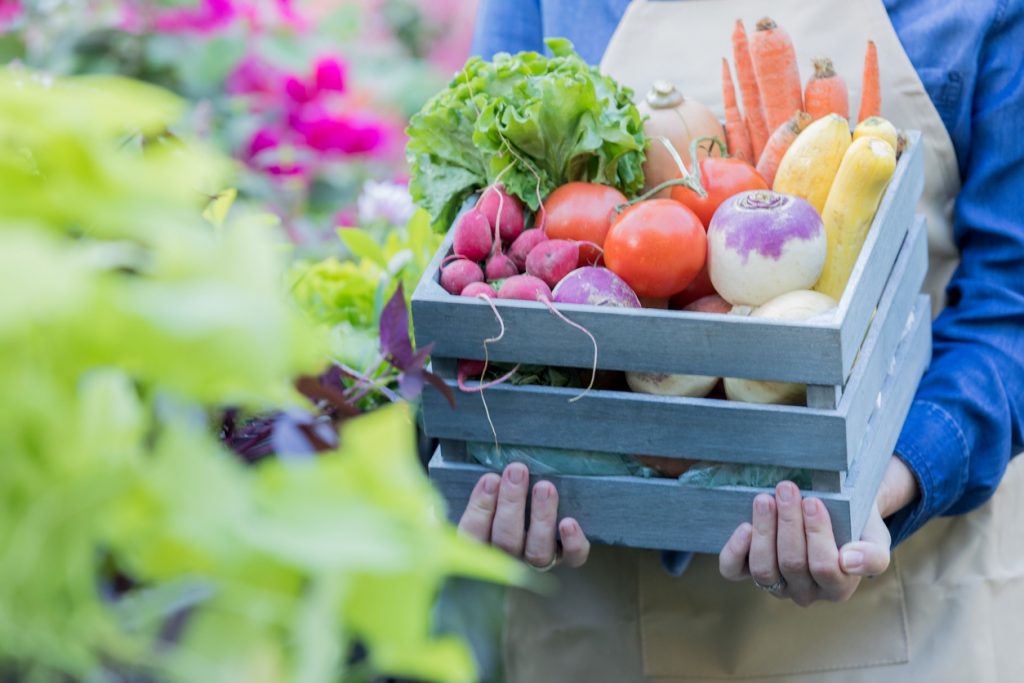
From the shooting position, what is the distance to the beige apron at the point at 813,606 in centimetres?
121

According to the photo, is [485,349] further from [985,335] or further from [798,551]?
[985,335]

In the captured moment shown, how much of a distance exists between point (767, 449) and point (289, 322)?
0.67 metres

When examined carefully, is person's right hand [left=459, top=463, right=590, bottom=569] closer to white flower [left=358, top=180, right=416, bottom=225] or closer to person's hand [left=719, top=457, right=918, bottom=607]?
person's hand [left=719, top=457, right=918, bottom=607]

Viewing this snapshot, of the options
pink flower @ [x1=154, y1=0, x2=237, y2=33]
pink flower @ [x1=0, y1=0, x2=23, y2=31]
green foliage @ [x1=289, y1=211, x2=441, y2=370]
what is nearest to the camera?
green foliage @ [x1=289, y1=211, x2=441, y2=370]

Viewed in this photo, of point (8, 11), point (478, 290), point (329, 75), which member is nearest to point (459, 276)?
point (478, 290)

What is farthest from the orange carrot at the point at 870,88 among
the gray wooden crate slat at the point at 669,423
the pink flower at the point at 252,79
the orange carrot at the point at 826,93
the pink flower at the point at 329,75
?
the pink flower at the point at 252,79

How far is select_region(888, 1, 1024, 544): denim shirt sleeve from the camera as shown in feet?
3.77

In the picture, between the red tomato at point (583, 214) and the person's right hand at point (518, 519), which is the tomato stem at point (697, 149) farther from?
the person's right hand at point (518, 519)

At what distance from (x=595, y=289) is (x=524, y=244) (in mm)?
120

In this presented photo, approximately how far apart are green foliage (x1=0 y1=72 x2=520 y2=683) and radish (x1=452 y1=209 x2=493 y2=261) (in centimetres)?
67

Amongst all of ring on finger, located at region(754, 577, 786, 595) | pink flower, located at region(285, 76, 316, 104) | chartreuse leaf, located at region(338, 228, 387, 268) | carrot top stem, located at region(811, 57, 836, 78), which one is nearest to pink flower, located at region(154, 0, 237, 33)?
pink flower, located at region(285, 76, 316, 104)

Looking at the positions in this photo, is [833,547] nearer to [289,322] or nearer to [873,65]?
[873,65]

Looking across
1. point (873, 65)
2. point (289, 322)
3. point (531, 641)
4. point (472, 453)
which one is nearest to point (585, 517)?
point (472, 453)

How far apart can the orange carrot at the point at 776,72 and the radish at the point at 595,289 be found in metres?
0.32
